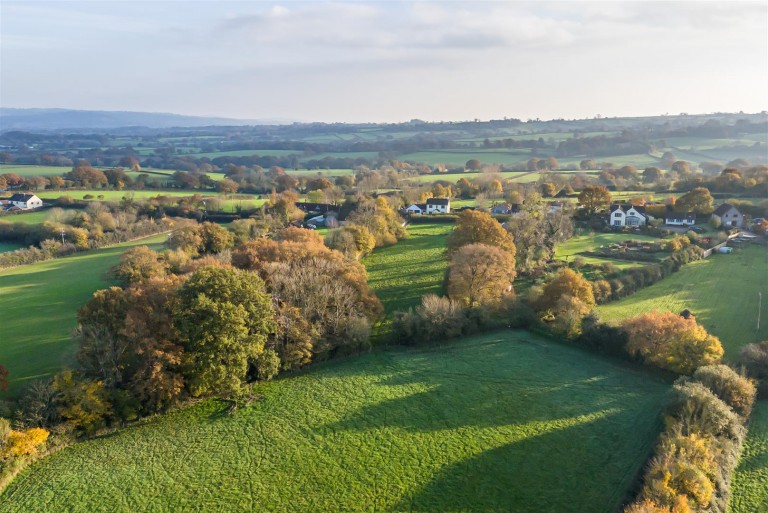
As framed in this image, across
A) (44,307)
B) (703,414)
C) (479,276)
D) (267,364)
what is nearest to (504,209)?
(479,276)

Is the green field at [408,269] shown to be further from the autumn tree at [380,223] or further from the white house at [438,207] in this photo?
the white house at [438,207]

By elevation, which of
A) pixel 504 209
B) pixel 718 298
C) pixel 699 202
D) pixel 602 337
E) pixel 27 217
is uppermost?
pixel 699 202

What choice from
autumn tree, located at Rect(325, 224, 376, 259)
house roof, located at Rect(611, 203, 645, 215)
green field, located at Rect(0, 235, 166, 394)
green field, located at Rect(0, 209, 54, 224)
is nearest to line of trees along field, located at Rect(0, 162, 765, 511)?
green field, located at Rect(0, 235, 166, 394)

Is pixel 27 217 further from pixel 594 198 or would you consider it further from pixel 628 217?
pixel 628 217

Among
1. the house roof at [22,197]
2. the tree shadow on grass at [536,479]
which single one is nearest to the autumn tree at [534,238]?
the tree shadow on grass at [536,479]

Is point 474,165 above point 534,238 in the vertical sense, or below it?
above

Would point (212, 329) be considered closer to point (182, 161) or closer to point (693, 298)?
point (693, 298)
